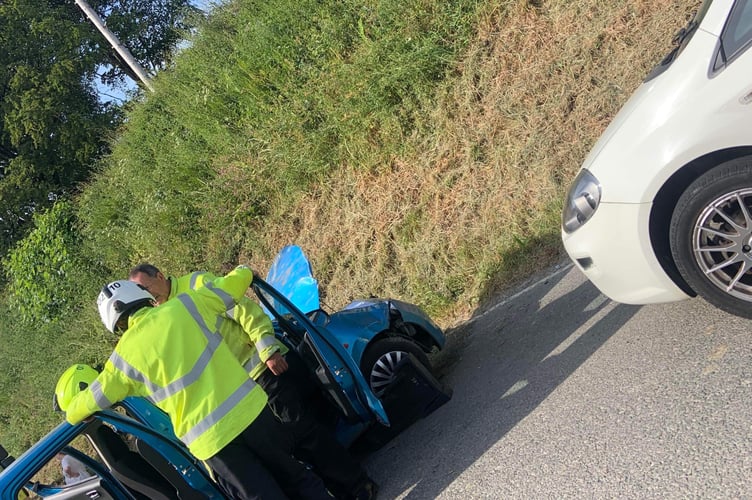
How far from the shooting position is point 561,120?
6809 mm

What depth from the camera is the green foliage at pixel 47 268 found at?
1506cm

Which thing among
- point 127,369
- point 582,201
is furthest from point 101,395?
point 582,201

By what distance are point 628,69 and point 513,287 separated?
7.90 ft

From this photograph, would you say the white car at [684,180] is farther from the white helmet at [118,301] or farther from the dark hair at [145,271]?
the dark hair at [145,271]

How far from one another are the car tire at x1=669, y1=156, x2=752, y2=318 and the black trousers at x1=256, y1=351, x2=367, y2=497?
2.32 meters

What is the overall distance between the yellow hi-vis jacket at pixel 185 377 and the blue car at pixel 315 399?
372 millimetres

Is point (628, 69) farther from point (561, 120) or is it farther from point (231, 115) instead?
point (231, 115)

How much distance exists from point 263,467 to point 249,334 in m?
0.80

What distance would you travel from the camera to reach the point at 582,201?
4066mm

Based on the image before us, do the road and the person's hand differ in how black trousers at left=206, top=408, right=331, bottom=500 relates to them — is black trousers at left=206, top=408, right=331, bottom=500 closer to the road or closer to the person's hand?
the person's hand

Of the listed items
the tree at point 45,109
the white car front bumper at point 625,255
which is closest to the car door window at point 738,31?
the white car front bumper at point 625,255

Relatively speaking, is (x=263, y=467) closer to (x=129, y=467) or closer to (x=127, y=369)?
(x=129, y=467)

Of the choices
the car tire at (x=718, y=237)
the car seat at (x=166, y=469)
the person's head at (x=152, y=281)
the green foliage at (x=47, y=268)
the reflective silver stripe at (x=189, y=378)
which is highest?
the green foliage at (x=47, y=268)

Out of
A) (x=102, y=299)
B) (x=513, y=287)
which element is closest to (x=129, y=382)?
(x=102, y=299)
